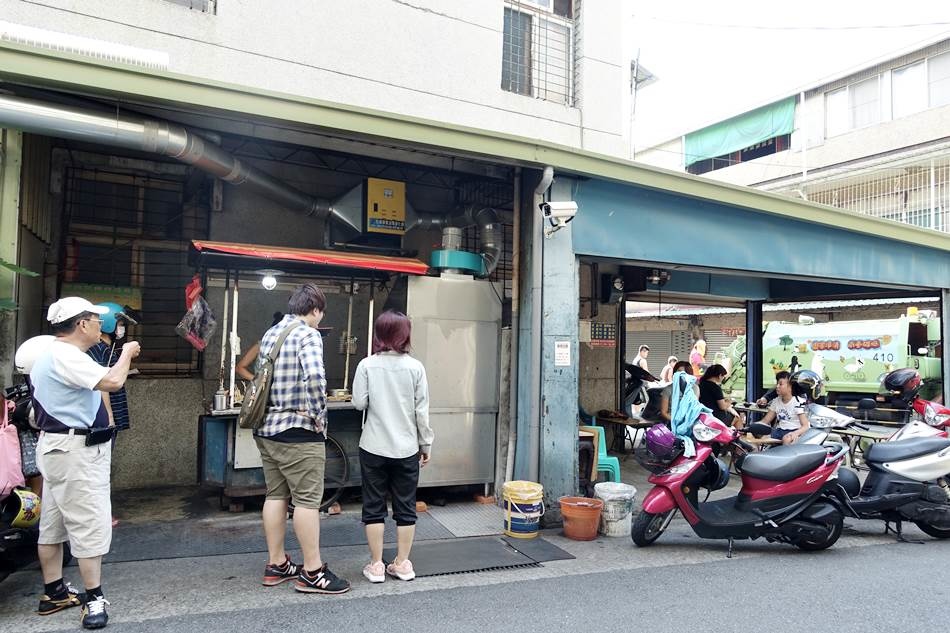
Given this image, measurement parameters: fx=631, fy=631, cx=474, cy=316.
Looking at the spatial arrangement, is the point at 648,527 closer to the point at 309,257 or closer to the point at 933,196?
the point at 309,257

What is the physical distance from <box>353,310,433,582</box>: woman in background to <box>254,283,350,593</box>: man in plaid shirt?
1.07 ft

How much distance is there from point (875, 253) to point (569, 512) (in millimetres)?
5947

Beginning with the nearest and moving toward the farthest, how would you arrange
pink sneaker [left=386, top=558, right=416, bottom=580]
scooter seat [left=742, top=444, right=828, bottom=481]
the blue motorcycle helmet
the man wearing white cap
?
the man wearing white cap, pink sneaker [left=386, top=558, right=416, bottom=580], the blue motorcycle helmet, scooter seat [left=742, top=444, right=828, bottom=481]

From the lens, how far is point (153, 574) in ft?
14.5

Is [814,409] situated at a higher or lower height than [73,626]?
higher

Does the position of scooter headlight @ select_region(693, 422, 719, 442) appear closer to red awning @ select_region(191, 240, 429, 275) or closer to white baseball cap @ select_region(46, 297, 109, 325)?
red awning @ select_region(191, 240, 429, 275)

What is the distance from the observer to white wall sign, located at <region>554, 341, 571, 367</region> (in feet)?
20.0

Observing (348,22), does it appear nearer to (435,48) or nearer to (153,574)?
(435,48)

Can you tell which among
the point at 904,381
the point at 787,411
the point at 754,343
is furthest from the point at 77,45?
the point at 754,343

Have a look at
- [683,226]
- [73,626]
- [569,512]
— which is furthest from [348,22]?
[73,626]

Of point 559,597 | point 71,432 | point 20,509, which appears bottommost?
point 559,597

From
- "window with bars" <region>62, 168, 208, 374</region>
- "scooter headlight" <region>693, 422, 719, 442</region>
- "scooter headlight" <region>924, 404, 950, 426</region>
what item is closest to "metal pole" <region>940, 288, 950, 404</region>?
"scooter headlight" <region>924, 404, 950, 426</region>

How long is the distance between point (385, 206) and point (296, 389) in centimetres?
372

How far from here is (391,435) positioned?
4344 mm
